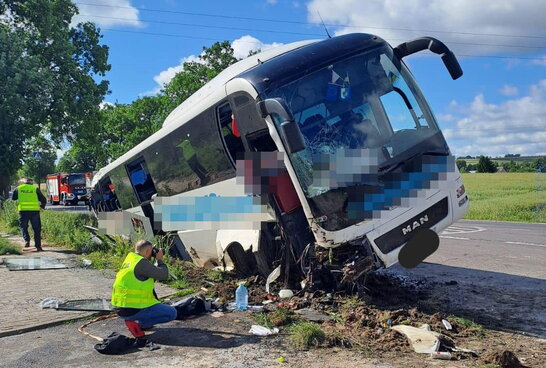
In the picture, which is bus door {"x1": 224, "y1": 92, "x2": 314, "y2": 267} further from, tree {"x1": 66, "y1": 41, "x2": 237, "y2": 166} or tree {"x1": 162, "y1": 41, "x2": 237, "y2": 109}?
tree {"x1": 162, "y1": 41, "x2": 237, "y2": 109}

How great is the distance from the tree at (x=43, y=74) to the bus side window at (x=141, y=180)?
33.7 feet

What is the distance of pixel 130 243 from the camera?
419 inches

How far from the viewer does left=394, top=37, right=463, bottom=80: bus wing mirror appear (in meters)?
7.05

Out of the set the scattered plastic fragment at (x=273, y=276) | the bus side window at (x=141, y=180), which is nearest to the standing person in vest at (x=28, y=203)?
the bus side window at (x=141, y=180)

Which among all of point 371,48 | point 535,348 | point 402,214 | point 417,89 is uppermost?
point 371,48

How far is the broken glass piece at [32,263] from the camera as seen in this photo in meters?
9.85

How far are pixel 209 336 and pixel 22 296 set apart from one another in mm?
3473

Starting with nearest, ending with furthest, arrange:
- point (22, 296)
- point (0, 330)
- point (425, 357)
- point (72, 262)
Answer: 1. point (425, 357)
2. point (0, 330)
3. point (22, 296)
4. point (72, 262)

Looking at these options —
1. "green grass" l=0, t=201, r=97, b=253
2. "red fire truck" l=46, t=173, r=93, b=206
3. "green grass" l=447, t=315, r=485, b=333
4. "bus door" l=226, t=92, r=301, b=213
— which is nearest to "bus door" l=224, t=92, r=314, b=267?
"bus door" l=226, t=92, r=301, b=213

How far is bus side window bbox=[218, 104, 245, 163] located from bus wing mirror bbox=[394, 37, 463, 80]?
2.34 meters

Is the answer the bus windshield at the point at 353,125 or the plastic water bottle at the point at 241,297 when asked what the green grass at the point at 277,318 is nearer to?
the plastic water bottle at the point at 241,297

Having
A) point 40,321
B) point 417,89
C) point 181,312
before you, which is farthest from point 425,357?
point 40,321

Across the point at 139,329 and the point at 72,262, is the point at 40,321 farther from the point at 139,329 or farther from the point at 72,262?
the point at 72,262

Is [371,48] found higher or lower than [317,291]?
higher
